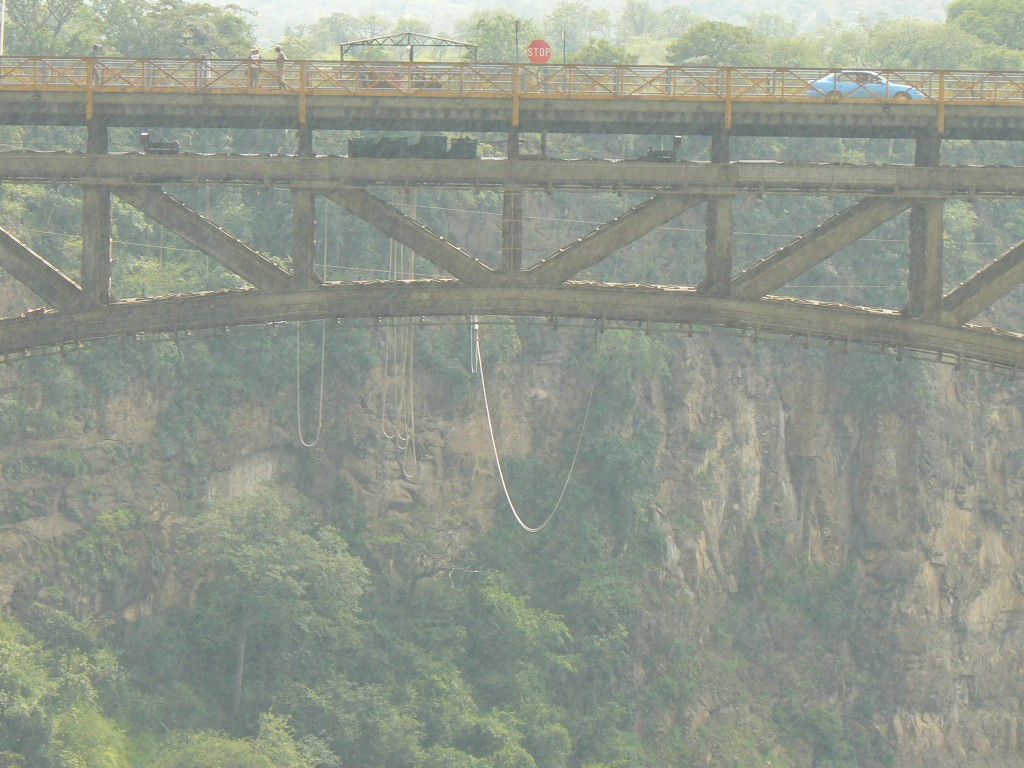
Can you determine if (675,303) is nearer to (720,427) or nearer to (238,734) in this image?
(238,734)

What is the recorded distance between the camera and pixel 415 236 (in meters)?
26.0

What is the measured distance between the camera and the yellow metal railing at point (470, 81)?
2681cm

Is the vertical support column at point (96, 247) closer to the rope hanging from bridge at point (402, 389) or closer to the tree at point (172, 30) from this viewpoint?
the rope hanging from bridge at point (402, 389)

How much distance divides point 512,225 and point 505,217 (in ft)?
0.46

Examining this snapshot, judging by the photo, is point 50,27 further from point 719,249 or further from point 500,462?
point 719,249

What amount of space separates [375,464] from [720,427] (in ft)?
36.0

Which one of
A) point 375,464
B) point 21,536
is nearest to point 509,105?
point 21,536

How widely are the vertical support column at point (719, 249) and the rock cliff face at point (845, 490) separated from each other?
3173cm

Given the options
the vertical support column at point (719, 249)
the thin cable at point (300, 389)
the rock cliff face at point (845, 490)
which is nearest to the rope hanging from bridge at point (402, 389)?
the rock cliff face at point (845, 490)

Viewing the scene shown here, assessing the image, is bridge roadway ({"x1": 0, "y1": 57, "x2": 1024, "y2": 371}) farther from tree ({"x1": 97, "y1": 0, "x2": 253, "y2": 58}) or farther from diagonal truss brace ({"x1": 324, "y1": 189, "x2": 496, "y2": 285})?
tree ({"x1": 97, "y1": 0, "x2": 253, "y2": 58})

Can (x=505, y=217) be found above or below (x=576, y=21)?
above

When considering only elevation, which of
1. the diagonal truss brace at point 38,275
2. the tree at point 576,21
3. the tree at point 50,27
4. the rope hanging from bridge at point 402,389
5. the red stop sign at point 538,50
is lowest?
the rope hanging from bridge at point 402,389

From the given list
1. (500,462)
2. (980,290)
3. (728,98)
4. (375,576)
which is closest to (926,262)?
(980,290)

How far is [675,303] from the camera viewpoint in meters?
26.1
